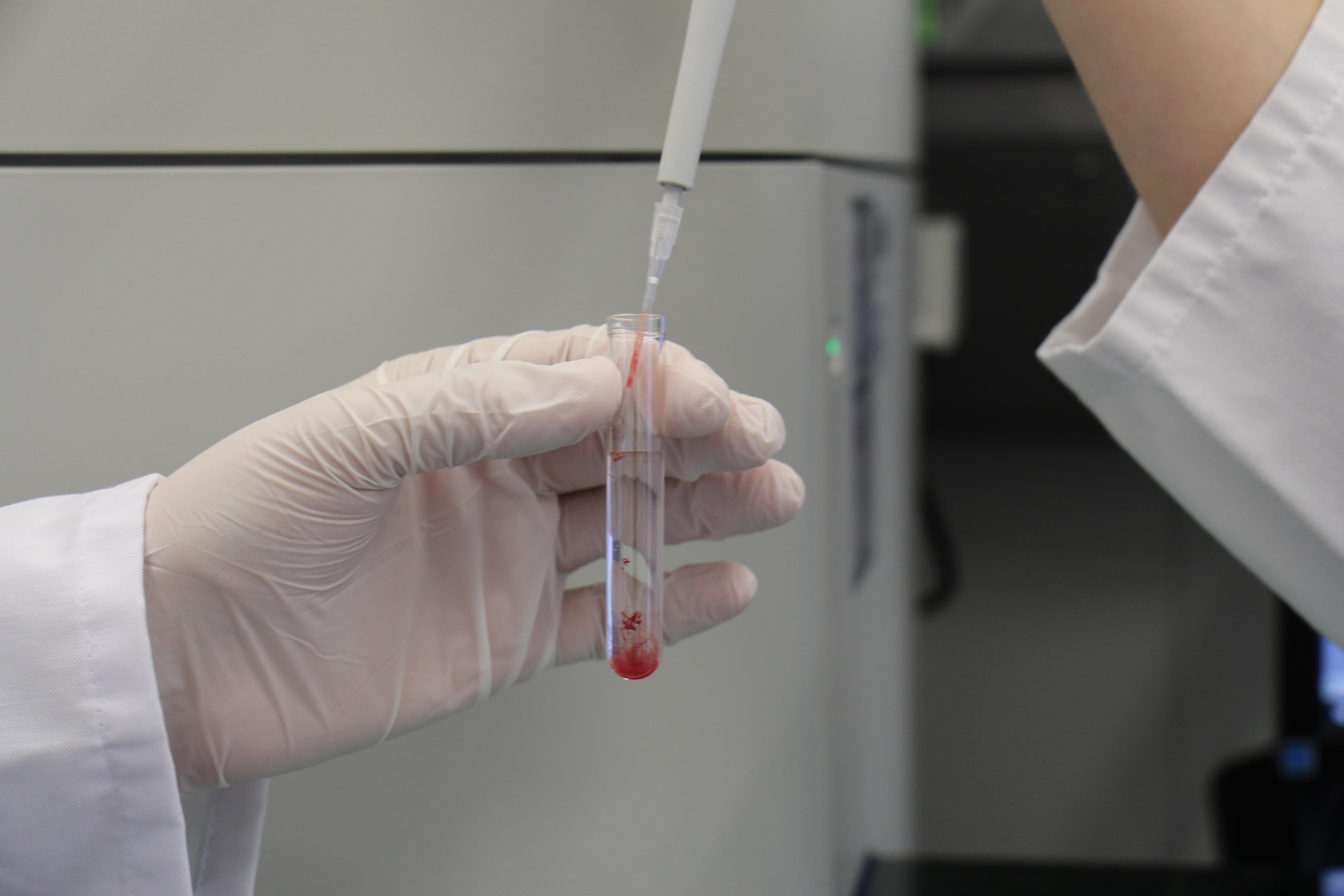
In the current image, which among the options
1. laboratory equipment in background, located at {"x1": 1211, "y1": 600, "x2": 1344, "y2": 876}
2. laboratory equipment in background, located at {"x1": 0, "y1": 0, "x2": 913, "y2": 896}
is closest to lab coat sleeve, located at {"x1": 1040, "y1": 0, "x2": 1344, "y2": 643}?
laboratory equipment in background, located at {"x1": 0, "y1": 0, "x2": 913, "y2": 896}

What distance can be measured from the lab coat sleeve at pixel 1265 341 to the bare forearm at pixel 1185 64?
11 mm

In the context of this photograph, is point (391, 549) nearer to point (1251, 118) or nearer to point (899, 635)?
point (1251, 118)

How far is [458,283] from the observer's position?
472mm

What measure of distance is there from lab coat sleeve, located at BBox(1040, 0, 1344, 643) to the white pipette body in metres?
0.24

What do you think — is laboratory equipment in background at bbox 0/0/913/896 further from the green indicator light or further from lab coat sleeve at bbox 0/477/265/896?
the green indicator light

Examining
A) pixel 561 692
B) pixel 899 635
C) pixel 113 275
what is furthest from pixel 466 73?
pixel 899 635

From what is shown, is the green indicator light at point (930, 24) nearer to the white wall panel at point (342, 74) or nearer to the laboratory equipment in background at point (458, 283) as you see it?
the laboratory equipment in background at point (458, 283)

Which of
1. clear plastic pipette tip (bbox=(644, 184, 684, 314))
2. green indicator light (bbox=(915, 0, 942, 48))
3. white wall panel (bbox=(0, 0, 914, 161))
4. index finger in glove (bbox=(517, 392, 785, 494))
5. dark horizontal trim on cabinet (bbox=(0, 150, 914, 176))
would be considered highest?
green indicator light (bbox=(915, 0, 942, 48))

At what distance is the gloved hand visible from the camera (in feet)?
1.33

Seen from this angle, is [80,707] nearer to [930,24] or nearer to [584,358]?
[584,358]

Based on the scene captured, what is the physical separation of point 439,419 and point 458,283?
0.10 m

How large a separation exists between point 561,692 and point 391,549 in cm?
12

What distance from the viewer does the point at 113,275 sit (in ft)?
1.46

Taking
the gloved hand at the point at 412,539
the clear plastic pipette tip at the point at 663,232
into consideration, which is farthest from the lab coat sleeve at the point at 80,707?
the clear plastic pipette tip at the point at 663,232
